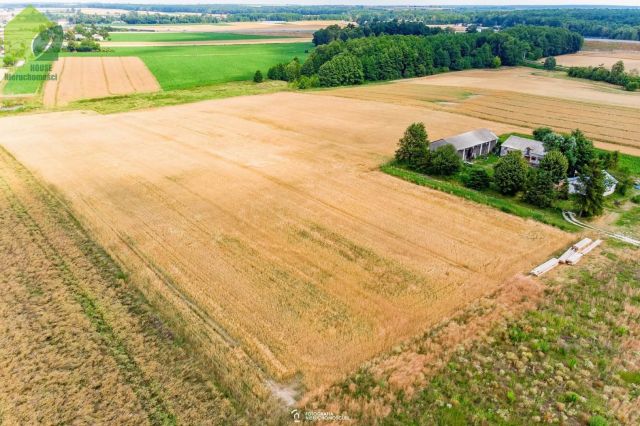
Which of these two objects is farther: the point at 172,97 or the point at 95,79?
the point at 95,79

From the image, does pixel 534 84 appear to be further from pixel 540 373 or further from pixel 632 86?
pixel 540 373

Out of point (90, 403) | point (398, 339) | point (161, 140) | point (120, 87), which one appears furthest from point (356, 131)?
point (120, 87)

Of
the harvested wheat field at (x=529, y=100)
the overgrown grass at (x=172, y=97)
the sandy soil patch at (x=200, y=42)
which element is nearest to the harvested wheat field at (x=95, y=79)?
the overgrown grass at (x=172, y=97)

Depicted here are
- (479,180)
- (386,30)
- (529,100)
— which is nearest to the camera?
(479,180)

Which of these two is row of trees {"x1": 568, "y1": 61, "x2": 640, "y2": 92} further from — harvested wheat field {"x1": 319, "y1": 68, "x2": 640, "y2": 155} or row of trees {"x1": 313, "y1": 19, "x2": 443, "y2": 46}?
row of trees {"x1": 313, "y1": 19, "x2": 443, "y2": 46}

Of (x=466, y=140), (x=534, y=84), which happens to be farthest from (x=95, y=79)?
(x=534, y=84)

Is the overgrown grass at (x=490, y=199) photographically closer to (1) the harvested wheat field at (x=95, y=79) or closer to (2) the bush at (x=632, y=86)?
(1) the harvested wheat field at (x=95, y=79)

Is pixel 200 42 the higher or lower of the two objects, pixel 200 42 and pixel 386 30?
the lower
